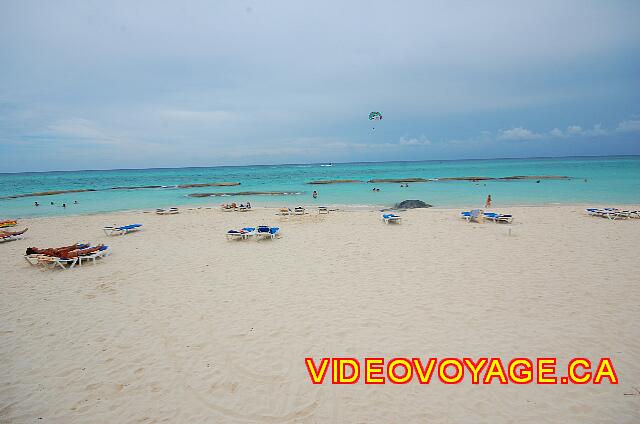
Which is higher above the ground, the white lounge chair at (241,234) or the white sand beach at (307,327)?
the white lounge chair at (241,234)

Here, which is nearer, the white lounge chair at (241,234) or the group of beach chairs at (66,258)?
the group of beach chairs at (66,258)

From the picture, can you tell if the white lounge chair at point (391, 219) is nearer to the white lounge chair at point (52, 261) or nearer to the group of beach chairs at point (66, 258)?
the group of beach chairs at point (66, 258)

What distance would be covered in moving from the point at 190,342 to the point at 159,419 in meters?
1.74

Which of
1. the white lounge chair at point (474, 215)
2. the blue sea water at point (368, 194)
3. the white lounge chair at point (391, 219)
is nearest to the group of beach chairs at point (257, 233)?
the white lounge chair at point (391, 219)

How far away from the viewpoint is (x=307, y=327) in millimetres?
6031

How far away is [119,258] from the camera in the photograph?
11234mm

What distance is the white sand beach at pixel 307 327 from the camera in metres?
4.16

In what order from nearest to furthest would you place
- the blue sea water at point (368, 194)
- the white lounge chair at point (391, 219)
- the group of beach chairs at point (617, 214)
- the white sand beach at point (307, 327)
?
the white sand beach at point (307, 327) → the group of beach chairs at point (617, 214) → the white lounge chair at point (391, 219) → the blue sea water at point (368, 194)

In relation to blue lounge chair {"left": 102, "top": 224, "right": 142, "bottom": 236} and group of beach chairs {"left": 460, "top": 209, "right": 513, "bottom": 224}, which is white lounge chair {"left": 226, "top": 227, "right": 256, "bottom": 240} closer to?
blue lounge chair {"left": 102, "top": 224, "right": 142, "bottom": 236}

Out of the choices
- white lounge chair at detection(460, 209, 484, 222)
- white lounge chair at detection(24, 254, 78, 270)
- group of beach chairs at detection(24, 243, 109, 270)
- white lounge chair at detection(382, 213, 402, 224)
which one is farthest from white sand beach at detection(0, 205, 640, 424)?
white lounge chair at detection(382, 213, 402, 224)

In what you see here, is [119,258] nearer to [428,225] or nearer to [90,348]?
[90,348]

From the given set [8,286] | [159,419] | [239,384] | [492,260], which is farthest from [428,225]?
[8,286]

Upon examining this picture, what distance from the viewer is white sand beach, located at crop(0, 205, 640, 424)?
416 cm

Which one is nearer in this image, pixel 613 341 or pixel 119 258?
pixel 613 341
